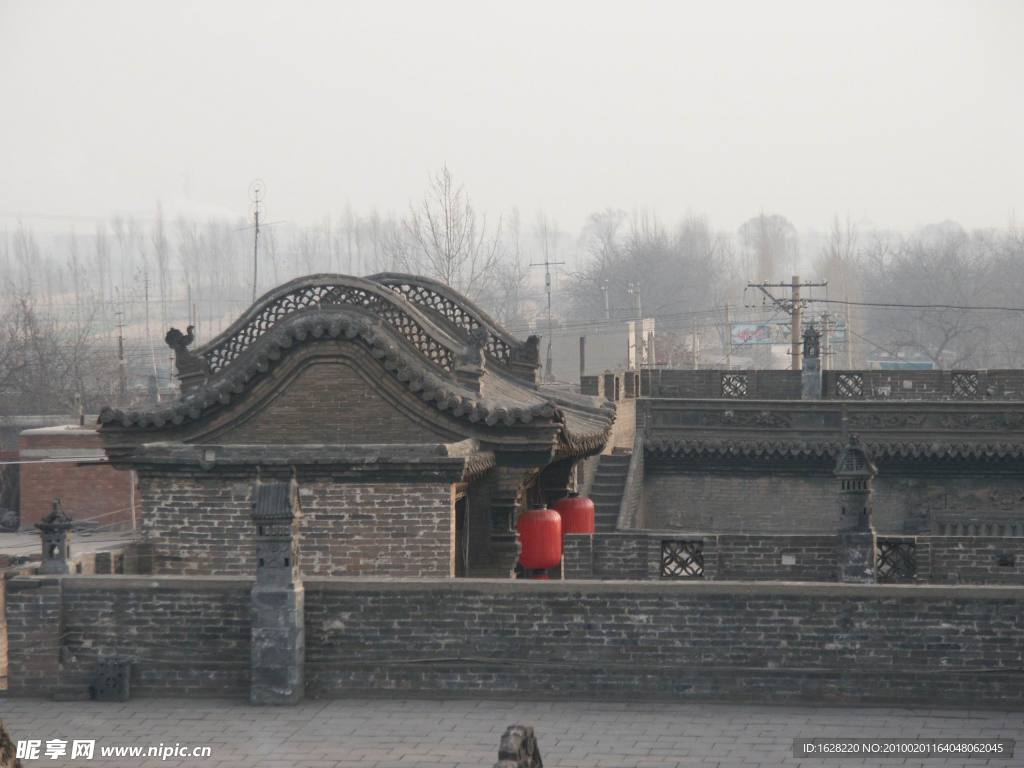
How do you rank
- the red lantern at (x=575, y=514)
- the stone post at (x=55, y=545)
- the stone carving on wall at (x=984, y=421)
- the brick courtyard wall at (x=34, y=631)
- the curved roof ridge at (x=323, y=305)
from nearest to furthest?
the brick courtyard wall at (x=34, y=631) → the stone post at (x=55, y=545) → the curved roof ridge at (x=323, y=305) → the red lantern at (x=575, y=514) → the stone carving on wall at (x=984, y=421)

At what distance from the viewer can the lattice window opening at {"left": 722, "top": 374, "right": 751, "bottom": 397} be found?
3209cm

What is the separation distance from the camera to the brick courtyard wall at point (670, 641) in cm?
1247

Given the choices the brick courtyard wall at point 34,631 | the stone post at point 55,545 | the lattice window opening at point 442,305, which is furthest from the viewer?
the lattice window opening at point 442,305

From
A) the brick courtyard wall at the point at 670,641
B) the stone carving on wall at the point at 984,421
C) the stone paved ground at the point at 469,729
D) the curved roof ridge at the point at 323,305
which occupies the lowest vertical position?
the stone paved ground at the point at 469,729

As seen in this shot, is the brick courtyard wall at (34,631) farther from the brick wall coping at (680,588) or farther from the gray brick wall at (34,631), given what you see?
the brick wall coping at (680,588)

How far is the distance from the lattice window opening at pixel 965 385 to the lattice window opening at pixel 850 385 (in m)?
1.81

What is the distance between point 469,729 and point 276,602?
1945mm

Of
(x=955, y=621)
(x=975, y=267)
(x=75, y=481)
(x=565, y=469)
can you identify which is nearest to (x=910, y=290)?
(x=975, y=267)

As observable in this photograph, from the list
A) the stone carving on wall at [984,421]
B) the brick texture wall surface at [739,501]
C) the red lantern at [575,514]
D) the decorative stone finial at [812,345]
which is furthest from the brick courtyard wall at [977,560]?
the decorative stone finial at [812,345]

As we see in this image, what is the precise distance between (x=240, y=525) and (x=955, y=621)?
6925 millimetres

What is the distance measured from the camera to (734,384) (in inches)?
1267

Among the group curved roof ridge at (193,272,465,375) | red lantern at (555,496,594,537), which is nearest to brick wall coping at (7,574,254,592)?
curved roof ridge at (193,272,465,375)

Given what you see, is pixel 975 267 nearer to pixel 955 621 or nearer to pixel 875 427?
pixel 875 427

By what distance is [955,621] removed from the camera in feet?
40.9
